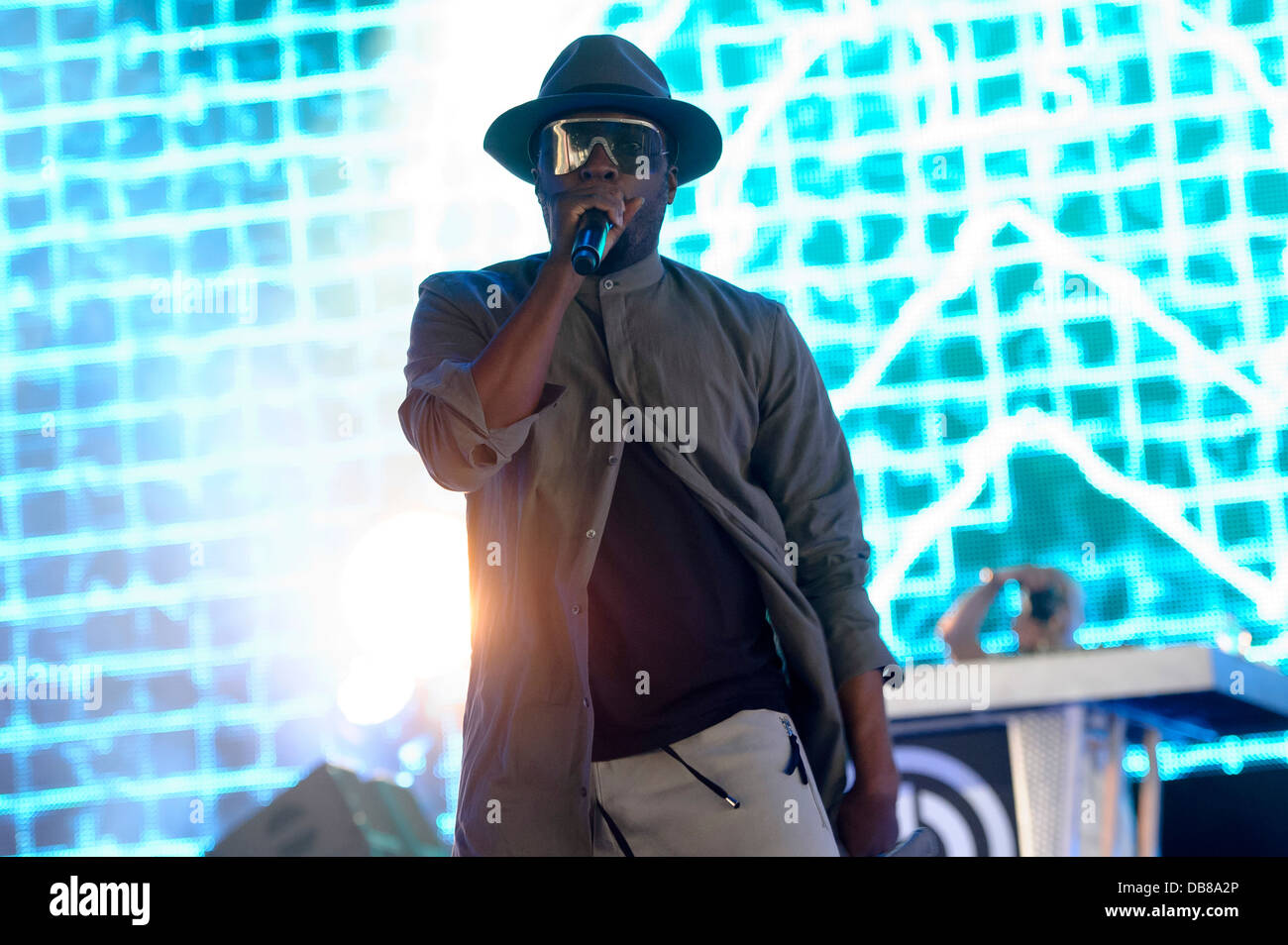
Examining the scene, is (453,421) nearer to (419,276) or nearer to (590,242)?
(590,242)

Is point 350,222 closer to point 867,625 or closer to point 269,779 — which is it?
point 269,779

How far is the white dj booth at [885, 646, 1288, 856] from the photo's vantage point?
79.2 inches

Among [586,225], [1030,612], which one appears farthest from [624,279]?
[1030,612]

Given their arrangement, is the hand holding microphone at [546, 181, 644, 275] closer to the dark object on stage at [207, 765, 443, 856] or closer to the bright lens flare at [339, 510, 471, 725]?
the dark object on stage at [207, 765, 443, 856]

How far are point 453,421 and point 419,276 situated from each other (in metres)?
2.01

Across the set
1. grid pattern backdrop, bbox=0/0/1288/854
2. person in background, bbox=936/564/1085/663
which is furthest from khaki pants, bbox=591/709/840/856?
grid pattern backdrop, bbox=0/0/1288/854

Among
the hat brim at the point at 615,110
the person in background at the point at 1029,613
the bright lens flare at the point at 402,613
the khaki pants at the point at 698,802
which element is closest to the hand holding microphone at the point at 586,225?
the hat brim at the point at 615,110

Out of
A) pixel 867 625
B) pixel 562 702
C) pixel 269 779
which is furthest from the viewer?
pixel 269 779

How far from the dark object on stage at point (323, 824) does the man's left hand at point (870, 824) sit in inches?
50.3

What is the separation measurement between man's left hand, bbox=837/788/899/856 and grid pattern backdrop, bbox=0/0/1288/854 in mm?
1668

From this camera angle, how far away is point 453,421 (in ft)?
4.30

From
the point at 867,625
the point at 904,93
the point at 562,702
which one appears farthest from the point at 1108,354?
the point at 562,702

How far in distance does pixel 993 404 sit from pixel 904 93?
32.1 inches

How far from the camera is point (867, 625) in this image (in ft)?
4.79
